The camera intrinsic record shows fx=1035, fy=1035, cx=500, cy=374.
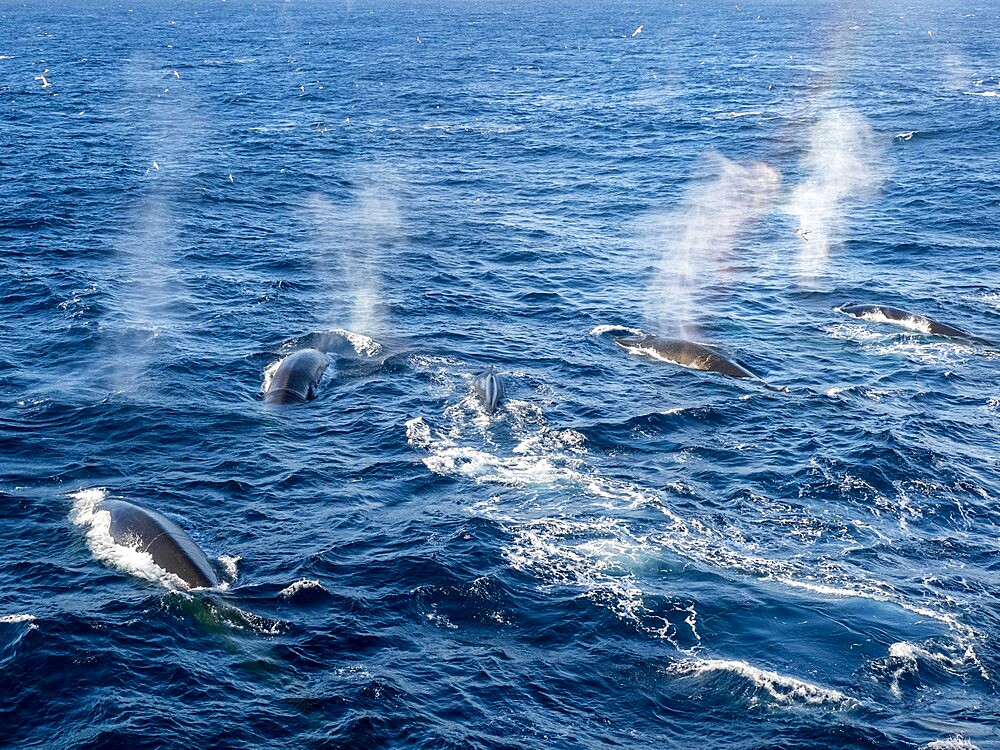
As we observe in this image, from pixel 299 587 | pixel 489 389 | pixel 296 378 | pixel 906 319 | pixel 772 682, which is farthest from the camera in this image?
pixel 906 319

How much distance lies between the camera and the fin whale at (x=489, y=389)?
49.1 metres

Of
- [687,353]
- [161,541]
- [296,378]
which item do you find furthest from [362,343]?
[161,541]

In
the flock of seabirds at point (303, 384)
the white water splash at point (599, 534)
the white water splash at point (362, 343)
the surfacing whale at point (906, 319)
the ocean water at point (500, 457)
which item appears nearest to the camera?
the ocean water at point (500, 457)

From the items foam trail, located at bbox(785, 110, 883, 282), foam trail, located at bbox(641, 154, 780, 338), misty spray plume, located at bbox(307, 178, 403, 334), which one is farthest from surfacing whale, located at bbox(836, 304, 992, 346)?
misty spray plume, located at bbox(307, 178, 403, 334)

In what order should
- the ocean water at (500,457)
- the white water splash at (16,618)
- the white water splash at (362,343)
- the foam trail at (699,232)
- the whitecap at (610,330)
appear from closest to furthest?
the ocean water at (500,457), the white water splash at (16,618), the white water splash at (362,343), the whitecap at (610,330), the foam trail at (699,232)

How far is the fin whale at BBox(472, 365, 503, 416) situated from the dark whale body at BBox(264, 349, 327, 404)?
8.02 meters

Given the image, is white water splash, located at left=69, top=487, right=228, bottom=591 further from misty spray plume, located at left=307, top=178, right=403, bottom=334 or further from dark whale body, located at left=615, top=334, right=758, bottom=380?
dark whale body, located at left=615, top=334, right=758, bottom=380

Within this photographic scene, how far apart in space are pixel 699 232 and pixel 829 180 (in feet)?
71.9

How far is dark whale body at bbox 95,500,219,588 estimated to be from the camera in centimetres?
3509

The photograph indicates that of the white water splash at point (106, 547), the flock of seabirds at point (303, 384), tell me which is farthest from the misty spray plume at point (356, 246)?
the white water splash at point (106, 547)

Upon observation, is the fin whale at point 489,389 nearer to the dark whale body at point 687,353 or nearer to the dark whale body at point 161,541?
the dark whale body at point 687,353

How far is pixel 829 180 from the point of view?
96.2 meters

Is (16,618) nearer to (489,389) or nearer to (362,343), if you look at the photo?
(489,389)

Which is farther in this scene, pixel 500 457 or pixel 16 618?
pixel 500 457
